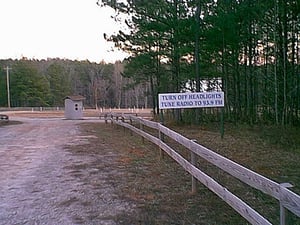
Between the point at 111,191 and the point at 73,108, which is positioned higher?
the point at 73,108

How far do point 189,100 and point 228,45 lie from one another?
29.3 ft

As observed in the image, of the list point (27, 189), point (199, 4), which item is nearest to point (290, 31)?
→ point (199, 4)

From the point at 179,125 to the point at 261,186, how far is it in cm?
1839

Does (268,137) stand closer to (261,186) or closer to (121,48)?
(261,186)

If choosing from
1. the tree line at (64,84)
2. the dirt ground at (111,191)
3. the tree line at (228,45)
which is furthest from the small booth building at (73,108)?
the tree line at (64,84)

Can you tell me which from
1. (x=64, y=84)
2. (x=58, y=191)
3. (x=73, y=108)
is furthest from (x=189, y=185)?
(x=64, y=84)

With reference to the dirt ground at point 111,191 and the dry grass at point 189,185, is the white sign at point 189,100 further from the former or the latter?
the dirt ground at point 111,191

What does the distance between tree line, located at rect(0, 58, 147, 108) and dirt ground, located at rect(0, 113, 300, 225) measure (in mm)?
65018

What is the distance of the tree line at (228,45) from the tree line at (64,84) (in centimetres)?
4904

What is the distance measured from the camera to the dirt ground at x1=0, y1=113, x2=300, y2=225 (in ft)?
17.0

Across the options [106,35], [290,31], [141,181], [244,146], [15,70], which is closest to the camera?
[141,181]

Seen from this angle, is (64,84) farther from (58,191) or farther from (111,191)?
(111,191)

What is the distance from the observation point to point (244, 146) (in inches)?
511

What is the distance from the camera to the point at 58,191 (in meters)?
6.71
